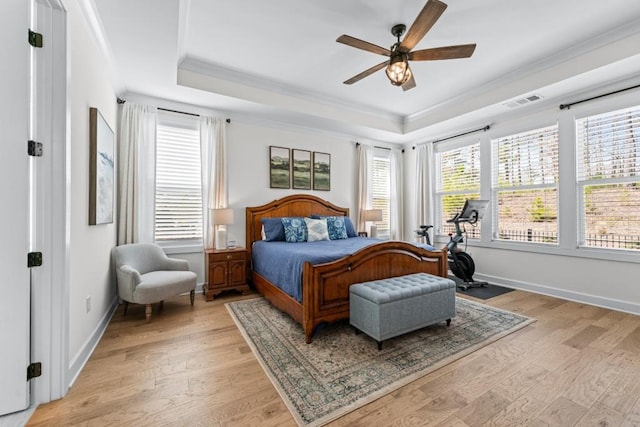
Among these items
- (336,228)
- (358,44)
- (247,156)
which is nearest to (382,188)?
(336,228)

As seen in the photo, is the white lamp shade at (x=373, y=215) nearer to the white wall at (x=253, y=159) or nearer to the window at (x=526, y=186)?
the white wall at (x=253, y=159)

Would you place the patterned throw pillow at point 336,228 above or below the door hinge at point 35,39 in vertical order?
below

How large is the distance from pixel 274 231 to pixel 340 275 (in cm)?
178

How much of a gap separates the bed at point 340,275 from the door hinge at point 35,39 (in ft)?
7.66

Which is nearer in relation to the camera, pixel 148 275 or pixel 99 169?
pixel 99 169

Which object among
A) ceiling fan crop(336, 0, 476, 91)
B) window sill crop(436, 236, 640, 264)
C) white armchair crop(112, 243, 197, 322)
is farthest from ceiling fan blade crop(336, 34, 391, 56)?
window sill crop(436, 236, 640, 264)

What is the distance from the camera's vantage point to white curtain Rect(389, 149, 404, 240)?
595 centimetres

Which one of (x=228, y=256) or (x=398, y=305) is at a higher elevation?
(x=228, y=256)

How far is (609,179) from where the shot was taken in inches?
133

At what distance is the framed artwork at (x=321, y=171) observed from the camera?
503 centimetres

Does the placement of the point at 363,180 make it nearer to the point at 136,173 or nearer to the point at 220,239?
the point at 220,239

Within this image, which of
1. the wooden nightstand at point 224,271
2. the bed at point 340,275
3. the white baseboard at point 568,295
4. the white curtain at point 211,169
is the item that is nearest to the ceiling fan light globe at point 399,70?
the bed at point 340,275

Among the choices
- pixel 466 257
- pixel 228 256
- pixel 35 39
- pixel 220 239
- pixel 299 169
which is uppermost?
pixel 35 39

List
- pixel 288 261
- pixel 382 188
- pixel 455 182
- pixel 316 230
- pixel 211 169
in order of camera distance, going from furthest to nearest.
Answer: pixel 382 188
pixel 455 182
pixel 316 230
pixel 211 169
pixel 288 261
